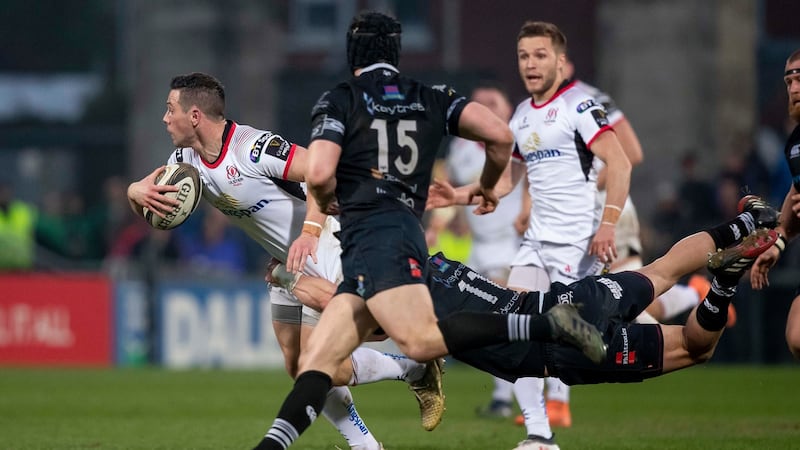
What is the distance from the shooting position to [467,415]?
1150 cm

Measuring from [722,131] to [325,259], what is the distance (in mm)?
14632

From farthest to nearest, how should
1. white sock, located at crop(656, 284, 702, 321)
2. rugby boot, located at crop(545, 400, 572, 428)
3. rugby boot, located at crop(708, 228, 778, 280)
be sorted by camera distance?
white sock, located at crop(656, 284, 702, 321) → rugby boot, located at crop(545, 400, 572, 428) → rugby boot, located at crop(708, 228, 778, 280)

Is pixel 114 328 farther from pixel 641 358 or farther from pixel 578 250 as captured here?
pixel 641 358

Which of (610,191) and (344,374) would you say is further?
(610,191)

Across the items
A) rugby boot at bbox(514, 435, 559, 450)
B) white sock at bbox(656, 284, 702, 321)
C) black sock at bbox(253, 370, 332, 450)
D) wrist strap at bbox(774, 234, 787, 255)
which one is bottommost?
rugby boot at bbox(514, 435, 559, 450)

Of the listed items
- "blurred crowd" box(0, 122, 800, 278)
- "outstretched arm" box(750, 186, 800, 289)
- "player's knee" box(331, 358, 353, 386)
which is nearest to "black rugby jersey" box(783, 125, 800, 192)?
"outstretched arm" box(750, 186, 800, 289)

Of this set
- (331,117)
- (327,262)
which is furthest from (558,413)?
(331,117)

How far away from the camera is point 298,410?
6848 millimetres

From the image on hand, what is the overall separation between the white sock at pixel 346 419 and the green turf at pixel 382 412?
Result: 0.83 meters

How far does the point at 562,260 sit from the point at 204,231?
10754 millimetres

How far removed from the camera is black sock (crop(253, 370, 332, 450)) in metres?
6.77

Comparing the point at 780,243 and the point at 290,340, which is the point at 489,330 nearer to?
the point at 290,340

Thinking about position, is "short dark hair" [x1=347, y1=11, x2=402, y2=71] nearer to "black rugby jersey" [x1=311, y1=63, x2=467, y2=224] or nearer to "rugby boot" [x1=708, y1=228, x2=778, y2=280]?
"black rugby jersey" [x1=311, y1=63, x2=467, y2=224]

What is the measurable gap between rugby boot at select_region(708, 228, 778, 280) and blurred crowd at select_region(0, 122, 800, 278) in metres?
8.70
